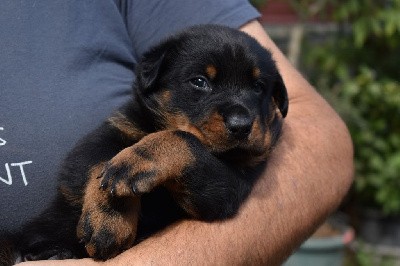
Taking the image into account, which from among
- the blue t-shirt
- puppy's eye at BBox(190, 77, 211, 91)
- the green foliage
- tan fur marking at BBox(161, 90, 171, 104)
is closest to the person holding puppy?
the blue t-shirt

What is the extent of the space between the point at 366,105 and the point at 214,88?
14.1ft

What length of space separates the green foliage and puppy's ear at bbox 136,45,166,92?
387 cm

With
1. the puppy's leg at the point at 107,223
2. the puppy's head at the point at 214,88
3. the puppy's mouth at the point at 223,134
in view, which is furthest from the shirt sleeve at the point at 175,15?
the puppy's leg at the point at 107,223

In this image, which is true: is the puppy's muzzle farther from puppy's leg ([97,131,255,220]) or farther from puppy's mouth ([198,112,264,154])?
puppy's leg ([97,131,255,220])

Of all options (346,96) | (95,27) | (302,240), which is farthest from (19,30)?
(346,96)

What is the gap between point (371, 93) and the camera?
6.50 meters

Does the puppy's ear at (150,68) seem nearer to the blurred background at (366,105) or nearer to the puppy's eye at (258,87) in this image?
the puppy's eye at (258,87)

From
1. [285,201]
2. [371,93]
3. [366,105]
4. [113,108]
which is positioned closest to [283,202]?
[285,201]

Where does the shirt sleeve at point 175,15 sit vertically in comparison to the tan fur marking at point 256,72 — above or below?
above

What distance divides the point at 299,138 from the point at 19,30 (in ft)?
3.86

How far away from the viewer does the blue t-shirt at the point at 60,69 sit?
104 inches

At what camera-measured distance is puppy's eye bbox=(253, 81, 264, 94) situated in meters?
2.70

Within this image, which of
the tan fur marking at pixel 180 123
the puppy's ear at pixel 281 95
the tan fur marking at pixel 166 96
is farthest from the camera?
the puppy's ear at pixel 281 95

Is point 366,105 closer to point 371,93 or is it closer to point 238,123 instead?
point 371,93
